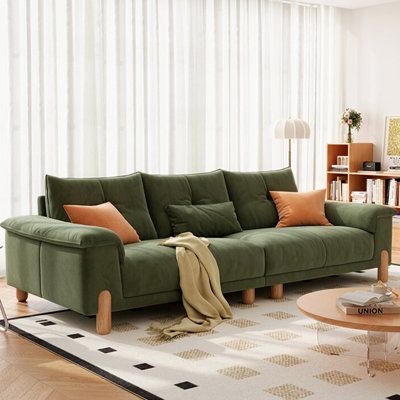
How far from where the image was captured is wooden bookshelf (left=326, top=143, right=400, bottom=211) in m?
8.37

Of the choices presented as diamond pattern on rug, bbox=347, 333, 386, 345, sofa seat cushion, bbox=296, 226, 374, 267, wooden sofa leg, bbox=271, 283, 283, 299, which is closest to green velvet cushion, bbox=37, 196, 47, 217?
wooden sofa leg, bbox=271, 283, 283, 299

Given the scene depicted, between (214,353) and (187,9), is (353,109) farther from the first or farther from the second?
(214,353)

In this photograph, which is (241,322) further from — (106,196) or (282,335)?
(106,196)

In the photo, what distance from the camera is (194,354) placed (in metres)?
4.13

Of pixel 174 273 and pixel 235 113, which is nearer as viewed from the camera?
pixel 174 273

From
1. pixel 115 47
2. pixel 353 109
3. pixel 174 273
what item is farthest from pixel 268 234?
pixel 353 109

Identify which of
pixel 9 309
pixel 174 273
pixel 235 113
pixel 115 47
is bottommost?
pixel 9 309

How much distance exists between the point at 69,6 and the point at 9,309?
269cm

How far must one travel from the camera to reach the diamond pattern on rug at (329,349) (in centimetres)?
415

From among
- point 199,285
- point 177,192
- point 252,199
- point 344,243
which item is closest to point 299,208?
point 252,199

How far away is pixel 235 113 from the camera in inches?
308

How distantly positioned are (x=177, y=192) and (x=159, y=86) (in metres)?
1.64

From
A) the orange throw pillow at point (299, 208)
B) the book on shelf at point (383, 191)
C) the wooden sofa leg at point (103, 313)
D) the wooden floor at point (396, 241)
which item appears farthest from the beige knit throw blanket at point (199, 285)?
the book on shelf at point (383, 191)

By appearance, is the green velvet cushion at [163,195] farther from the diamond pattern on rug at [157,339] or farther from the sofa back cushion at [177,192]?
the diamond pattern on rug at [157,339]
